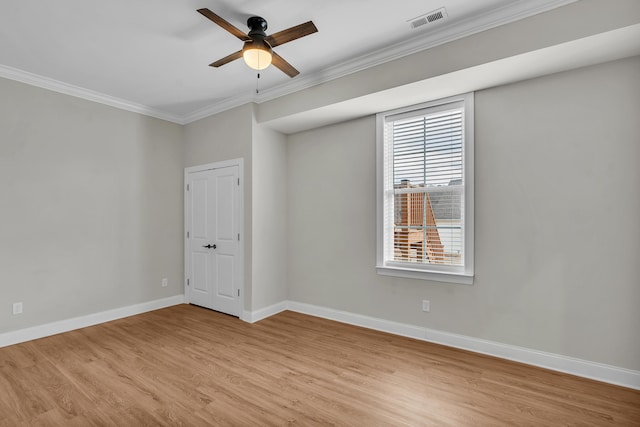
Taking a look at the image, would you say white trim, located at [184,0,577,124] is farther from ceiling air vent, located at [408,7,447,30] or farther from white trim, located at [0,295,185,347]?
white trim, located at [0,295,185,347]

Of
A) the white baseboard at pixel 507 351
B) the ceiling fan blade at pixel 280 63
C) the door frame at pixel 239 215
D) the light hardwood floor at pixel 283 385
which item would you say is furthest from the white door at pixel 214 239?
the ceiling fan blade at pixel 280 63

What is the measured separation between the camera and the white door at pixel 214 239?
4.34 metres

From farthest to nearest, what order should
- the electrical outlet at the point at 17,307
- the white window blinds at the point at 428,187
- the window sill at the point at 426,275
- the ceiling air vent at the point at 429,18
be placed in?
the electrical outlet at the point at 17,307 → the white window blinds at the point at 428,187 → the window sill at the point at 426,275 → the ceiling air vent at the point at 429,18

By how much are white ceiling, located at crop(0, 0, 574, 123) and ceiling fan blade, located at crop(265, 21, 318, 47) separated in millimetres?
231

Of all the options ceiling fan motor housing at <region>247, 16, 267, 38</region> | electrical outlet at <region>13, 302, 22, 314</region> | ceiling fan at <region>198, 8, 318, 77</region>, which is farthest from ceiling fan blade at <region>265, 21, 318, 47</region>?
electrical outlet at <region>13, 302, 22, 314</region>

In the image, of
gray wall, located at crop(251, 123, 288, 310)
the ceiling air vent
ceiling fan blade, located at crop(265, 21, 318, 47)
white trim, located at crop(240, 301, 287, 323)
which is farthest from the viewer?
gray wall, located at crop(251, 123, 288, 310)

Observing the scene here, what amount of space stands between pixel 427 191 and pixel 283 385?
7.71ft

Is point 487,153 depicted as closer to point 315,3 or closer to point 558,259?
point 558,259

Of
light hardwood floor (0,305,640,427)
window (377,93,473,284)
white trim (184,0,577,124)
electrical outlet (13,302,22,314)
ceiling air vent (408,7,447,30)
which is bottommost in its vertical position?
light hardwood floor (0,305,640,427)

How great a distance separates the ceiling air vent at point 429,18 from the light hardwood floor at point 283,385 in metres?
2.93

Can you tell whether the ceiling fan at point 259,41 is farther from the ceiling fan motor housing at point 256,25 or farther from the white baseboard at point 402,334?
the white baseboard at point 402,334

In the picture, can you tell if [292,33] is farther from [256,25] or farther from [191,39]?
[191,39]

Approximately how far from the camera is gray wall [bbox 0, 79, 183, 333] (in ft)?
11.3

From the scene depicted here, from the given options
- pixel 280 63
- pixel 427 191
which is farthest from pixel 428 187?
pixel 280 63
